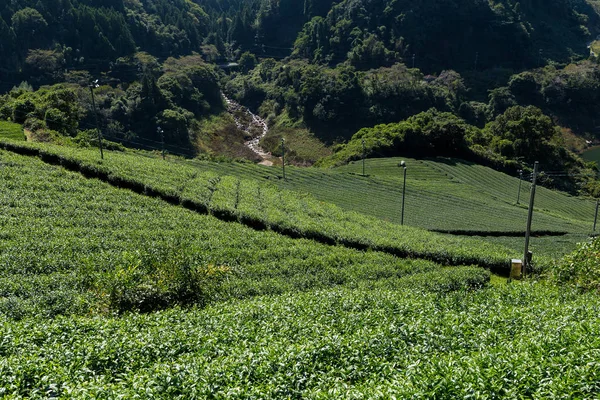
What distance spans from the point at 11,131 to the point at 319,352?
4790cm

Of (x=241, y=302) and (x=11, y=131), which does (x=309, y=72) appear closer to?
(x=11, y=131)

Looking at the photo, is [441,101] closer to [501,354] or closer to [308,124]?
[308,124]

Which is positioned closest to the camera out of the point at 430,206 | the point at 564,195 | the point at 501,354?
the point at 501,354

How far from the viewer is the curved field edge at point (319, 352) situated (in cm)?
917

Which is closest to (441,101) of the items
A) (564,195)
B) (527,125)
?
(527,125)

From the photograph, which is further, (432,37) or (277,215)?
(432,37)

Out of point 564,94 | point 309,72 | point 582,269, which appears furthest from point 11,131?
point 564,94

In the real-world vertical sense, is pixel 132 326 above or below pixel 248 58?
below

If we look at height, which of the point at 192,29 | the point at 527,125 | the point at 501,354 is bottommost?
the point at 501,354

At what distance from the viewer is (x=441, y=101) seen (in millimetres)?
112812

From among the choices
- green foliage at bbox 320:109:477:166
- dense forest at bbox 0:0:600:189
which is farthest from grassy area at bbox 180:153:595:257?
dense forest at bbox 0:0:600:189

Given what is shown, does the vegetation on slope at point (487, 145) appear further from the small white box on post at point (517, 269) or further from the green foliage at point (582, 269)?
the green foliage at point (582, 269)

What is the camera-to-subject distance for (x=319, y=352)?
11.5 metres

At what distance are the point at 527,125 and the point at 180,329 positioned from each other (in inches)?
3542
